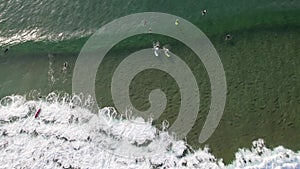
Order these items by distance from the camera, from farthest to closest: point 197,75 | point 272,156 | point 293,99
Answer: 1. point 197,75
2. point 293,99
3. point 272,156

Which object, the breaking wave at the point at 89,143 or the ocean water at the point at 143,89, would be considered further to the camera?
the ocean water at the point at 143,89

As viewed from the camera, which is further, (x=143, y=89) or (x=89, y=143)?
(x=143, y=89)

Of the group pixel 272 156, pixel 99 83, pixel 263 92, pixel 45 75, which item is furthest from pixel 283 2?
pixel 45 75

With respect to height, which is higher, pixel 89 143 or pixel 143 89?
pixel 143 89

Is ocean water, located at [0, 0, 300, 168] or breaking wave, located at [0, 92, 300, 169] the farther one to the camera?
ocean water, located at [0, 0, 300, 168]

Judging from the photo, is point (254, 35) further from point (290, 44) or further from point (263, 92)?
point (263, 92)
